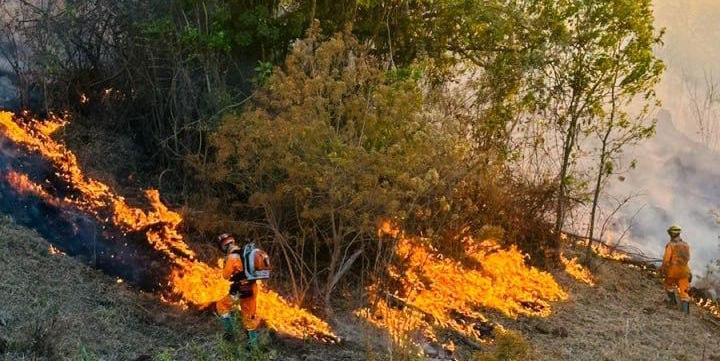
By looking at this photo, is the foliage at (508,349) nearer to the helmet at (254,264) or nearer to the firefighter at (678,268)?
the helmet at (254,264)

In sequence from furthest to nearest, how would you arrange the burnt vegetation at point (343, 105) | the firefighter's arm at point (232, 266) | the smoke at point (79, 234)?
the smoke at point (79, 234), the burnt vegetation at point (343, 105), the firefighter's arm at point (232, 266)

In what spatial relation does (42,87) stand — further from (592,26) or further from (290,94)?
(592,26)

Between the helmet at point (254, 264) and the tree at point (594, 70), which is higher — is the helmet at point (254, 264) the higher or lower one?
the lower one

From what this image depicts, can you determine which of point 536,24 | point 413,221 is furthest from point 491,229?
point 536,24

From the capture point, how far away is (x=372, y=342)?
11188mm

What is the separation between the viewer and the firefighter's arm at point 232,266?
9.61 meters

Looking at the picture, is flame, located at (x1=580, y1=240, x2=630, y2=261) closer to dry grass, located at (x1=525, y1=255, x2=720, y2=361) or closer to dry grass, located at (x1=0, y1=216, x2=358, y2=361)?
dry grass, located at (x1=525, y1=255, x2=720, y2=361)

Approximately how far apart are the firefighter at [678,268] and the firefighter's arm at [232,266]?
10145 millimetres

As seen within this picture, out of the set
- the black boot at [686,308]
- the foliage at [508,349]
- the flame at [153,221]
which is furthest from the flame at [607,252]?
the foliage at [508,349]

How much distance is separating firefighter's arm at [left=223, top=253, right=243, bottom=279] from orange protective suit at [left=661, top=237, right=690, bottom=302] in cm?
1014

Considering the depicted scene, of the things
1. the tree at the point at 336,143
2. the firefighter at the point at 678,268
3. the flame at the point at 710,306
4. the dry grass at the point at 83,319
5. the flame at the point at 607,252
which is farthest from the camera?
the flame at the point at 607,252

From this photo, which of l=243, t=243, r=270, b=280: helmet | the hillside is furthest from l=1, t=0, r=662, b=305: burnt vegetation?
the hillside

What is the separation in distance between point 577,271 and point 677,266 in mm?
2524

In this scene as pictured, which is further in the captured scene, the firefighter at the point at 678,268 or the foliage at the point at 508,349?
the firefighter at the point at 678,268
